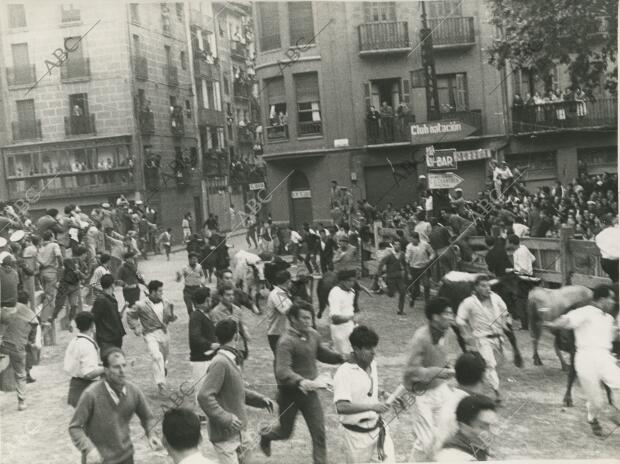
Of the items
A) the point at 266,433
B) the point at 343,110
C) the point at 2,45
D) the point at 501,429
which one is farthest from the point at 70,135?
the point at 501,429

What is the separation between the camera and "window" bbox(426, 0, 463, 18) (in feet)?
25.1

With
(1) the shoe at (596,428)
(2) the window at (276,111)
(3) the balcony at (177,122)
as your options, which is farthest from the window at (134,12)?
(1) the shoe at (596,428)

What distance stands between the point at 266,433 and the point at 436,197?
3824 mm

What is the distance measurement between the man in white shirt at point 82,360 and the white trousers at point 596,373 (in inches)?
167

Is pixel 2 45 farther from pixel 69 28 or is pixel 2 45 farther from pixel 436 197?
pixel 436 197

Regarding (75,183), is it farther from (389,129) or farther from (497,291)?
(497,291)

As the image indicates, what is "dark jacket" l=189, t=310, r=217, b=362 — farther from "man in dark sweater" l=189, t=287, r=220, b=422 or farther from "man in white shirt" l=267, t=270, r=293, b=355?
"man in white shirt" l=267, t=270, r=293, b=355

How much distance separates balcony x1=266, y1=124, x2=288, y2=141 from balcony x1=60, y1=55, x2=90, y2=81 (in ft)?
8.06

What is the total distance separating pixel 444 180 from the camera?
8406 millimetres

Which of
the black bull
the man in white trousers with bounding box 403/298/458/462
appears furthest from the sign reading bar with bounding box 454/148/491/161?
the man in white trousers with bounding box 403/298/458/462

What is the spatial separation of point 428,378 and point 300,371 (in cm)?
103

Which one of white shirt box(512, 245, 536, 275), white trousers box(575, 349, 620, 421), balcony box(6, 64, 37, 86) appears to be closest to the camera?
white trousers box(575, 349, 620, 421)

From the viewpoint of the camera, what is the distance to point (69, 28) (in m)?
7.07

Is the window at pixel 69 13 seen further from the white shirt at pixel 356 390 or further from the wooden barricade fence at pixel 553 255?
the wooden barricade fence at pixel 553 255
